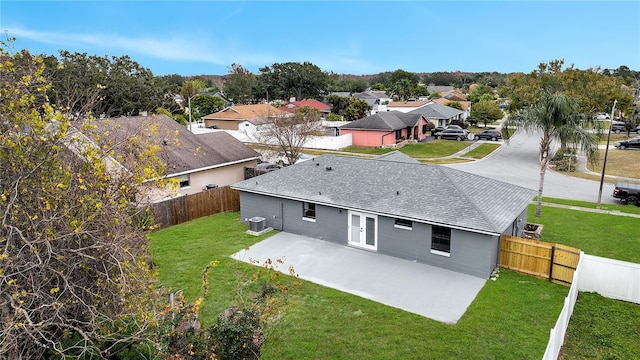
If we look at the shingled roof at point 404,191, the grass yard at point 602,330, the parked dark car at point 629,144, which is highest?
the shingled roof at point 404,191

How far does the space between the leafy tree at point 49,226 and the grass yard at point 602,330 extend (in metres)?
11.2

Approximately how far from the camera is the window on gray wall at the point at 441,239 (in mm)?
16812

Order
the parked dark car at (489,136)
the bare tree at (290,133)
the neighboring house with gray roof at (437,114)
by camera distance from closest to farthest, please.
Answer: the bare tree at (290,133) < the parked dark car at (489,136) < the neighboring house with gray roof at (437,114)

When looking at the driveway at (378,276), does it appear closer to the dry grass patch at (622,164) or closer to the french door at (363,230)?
the french door at (363,230)

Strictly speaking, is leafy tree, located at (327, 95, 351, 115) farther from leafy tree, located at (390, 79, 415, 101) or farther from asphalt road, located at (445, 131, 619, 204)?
asphalt road, located at (445, 131, 619, 204)

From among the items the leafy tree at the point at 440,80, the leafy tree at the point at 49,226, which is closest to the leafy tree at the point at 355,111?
the leafy tree at the point at 49,226

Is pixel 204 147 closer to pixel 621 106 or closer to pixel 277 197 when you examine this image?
pixel 277 197

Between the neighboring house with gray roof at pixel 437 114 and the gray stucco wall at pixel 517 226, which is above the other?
the neighboring house with gray roof at pixel 437 114

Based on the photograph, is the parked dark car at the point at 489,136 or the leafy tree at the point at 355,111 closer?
the parked dark car at the point at 489,136

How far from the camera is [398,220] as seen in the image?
1784cm

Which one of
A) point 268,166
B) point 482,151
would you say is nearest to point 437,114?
point 482,151

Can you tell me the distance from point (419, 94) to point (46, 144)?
10825 cm

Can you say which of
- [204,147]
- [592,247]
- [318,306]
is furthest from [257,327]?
[204,147]

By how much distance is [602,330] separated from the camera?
12.7m
